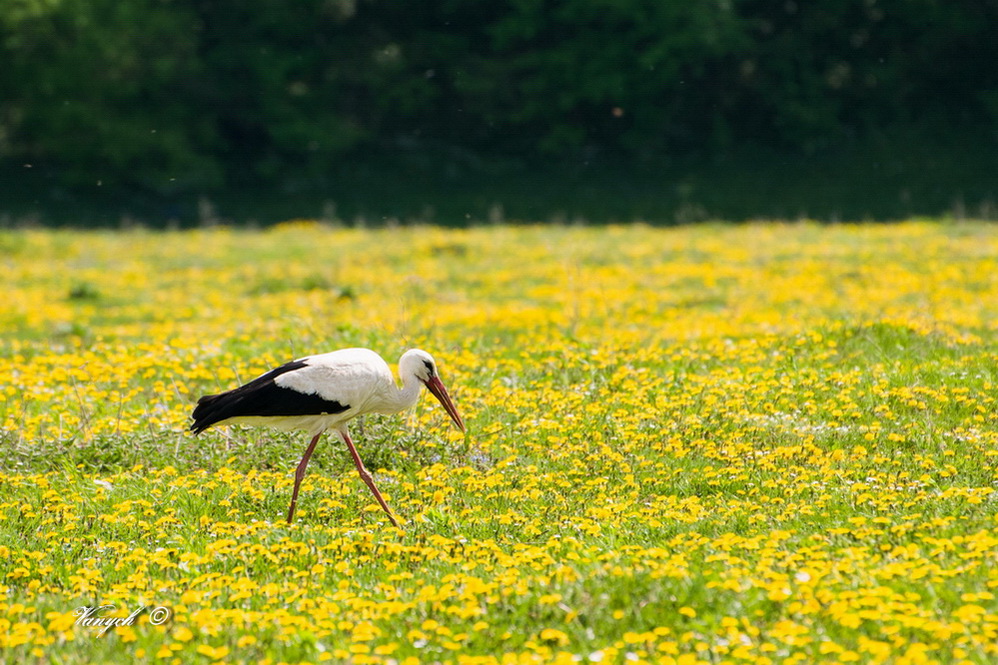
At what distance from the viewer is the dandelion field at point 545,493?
6156 mm

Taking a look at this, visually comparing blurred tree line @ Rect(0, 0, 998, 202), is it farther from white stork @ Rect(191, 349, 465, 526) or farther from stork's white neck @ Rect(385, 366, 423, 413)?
white stork @ Rect(191, 349, 465, 526)

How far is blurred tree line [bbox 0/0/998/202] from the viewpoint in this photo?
3991cm

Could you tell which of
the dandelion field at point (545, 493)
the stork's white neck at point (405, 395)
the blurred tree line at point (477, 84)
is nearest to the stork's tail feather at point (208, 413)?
the dandelion field at point (545, 493)

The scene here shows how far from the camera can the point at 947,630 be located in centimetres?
572

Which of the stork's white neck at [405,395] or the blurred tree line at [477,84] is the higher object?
the blurred tree line at [477,84]

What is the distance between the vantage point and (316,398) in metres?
8.16

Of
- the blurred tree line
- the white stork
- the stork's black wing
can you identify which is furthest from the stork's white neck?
the blurred tree line

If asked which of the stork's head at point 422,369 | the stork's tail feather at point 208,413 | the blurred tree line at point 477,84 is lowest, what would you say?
the stork's tail feather at point 208,413

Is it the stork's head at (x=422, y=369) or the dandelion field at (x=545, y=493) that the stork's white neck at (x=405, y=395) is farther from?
the dandelion field at (x=545, y=493)

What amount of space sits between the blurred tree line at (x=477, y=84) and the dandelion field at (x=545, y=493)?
24.8 meters

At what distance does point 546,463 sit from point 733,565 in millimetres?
2525

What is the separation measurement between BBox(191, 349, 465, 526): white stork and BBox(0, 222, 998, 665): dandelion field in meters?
0.57

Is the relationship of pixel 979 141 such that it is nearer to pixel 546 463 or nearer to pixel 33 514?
pixel 546 463

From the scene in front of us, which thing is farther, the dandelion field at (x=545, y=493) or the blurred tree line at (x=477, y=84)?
the blurred tree line at (x=477, y=84)
